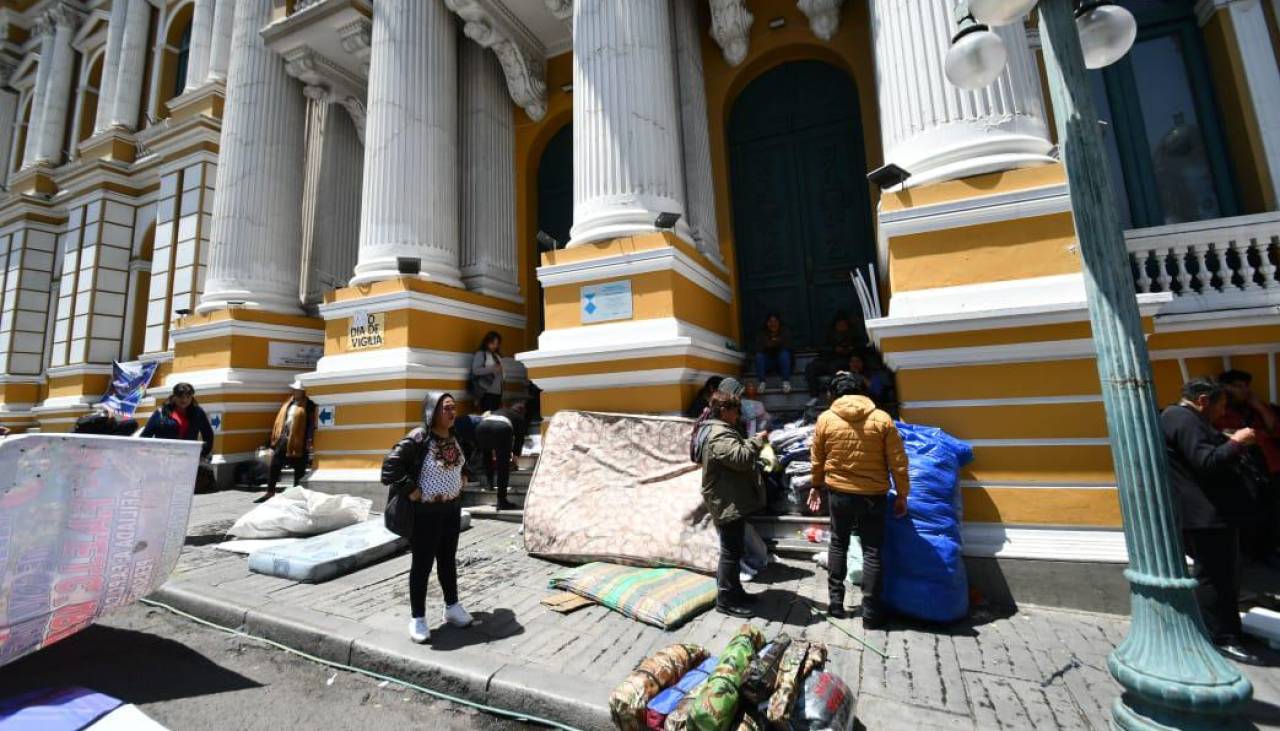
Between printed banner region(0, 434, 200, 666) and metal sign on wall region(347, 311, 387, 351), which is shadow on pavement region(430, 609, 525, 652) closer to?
printed banner region(0, 434, 200, 666)

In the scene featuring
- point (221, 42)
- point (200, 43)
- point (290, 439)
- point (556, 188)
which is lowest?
point (290, 439)

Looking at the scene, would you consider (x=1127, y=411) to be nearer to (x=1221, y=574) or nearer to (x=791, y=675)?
(x=1221, y=574)

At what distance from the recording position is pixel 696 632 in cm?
349

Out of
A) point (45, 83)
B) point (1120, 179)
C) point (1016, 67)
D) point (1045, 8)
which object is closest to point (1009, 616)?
point (1045, 8)

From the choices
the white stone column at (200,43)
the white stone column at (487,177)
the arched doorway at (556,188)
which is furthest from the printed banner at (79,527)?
the white stone column at (200,43)

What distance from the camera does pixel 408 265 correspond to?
779cm

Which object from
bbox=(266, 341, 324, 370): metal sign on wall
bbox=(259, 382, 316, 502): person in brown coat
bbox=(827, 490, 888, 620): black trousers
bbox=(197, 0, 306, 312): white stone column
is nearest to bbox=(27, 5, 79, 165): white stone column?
bbox=(197, 0, 306, 312): white stone column

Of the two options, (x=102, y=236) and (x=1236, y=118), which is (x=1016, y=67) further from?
(x=102, y=236)

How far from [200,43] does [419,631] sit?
1784cm

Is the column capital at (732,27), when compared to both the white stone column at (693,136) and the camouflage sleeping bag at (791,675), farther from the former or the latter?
the camouflage sleeping bag at (791,675)

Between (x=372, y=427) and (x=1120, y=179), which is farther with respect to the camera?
(x=372, y=427)

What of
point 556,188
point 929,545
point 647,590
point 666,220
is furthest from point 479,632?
point 556,188

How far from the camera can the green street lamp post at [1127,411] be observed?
2119mm

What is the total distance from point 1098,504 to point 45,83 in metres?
31.0
